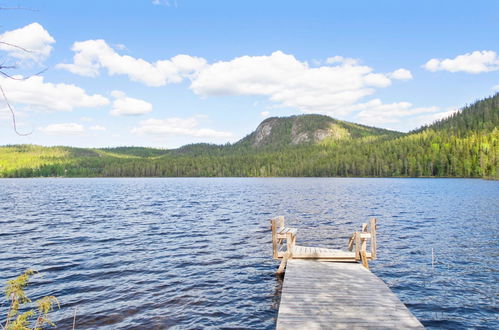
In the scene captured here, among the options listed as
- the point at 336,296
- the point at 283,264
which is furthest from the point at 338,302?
the point at 283,264

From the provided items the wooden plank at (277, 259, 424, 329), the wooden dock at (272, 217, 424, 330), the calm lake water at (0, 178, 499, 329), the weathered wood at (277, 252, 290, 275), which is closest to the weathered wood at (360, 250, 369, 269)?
the wooden dock at (272, 217, 424, 330)

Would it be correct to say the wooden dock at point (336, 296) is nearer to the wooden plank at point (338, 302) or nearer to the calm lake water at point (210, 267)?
the wooden plank at point (338, 302)

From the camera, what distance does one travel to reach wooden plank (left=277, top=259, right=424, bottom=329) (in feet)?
33.2

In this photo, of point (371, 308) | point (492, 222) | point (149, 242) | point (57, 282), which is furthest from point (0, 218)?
point (492, 222)

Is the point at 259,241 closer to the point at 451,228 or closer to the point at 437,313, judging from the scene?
the point at 437,313

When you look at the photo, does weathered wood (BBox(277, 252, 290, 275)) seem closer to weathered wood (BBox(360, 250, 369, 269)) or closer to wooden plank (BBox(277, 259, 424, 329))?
wooden plank (BBox(277, 259, 424, 329))

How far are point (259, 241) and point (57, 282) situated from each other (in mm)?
15303

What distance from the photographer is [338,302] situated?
39.1 ft

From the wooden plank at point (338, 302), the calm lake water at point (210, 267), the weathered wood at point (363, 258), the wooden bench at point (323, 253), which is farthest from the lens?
the wooden bench at point (323, 253)

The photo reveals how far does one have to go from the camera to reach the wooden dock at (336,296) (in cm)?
1016

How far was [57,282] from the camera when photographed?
17188mm

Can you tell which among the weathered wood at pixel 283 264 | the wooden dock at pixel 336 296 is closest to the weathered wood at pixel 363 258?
the wooden dock at pixel 336 296

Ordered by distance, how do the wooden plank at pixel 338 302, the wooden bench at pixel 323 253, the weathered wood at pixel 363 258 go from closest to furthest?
1. the wooden plank at pixel 338 302
2. the weathered wood at pixel 363 258
3. the wooden bench at pixel 323 253

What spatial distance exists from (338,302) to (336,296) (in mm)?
633
